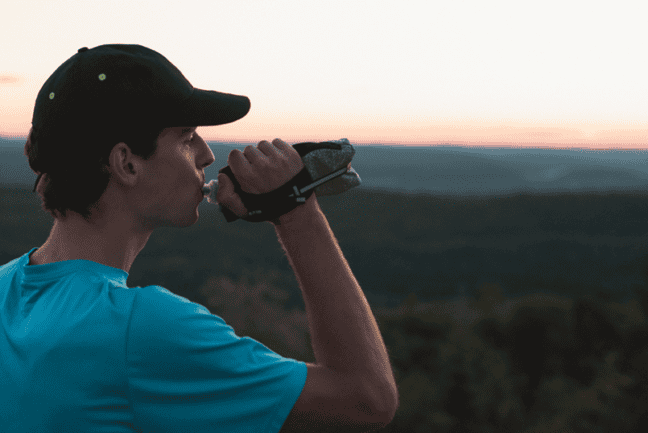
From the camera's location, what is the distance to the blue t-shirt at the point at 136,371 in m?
1.49

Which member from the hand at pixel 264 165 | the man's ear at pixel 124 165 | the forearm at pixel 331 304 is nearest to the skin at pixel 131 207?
the man's ear at pixel 124 165

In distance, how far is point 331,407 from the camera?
163 cm

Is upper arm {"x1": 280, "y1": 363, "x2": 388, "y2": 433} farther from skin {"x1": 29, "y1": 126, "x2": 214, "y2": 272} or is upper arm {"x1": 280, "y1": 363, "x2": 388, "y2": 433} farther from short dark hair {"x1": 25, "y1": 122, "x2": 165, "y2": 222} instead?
short dark hair {"x1": 25, "y1": 122, "x2": 165, "y2": 222}

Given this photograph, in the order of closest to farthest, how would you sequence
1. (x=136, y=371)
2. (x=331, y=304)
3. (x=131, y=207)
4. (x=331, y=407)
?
1. (x=136, y=371)
2. (x=331, y=407)
3. (x=331, y=304)
4. (x=131, y=207)

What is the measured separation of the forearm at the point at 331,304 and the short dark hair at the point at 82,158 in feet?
1.82

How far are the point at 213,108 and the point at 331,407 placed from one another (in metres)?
1.12

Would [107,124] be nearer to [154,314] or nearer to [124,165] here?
[124,165]

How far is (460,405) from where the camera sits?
2300 centimetres

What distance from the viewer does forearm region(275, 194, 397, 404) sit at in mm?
1717

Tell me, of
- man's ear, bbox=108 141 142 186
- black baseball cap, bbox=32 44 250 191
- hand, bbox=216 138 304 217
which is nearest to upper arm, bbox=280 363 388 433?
hand, bbox=216 138 304 217

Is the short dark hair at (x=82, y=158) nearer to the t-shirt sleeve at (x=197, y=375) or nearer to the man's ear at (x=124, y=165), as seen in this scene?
the man's ear at (x=124, y=165)

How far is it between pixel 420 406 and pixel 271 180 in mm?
22313

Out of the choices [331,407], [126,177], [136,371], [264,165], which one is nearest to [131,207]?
[126,177]

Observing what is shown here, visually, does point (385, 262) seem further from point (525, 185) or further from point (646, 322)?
point (646, 322)
